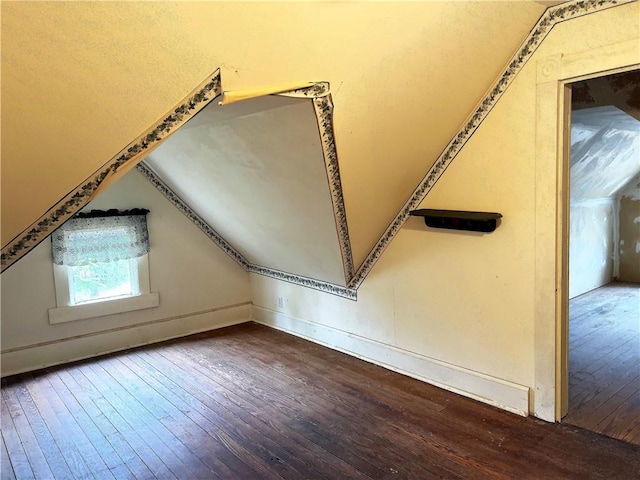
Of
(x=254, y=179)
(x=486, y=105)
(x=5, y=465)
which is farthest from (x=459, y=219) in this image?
(x=5, y=465)

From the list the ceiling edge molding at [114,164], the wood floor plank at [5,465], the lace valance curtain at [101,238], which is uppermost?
the ceiling edge molding at [114,164]

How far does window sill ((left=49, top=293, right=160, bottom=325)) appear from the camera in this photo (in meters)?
3.86

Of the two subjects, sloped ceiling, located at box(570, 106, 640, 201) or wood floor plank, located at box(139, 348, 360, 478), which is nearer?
wood floor plank, located at box(139, 348, 360, 478)

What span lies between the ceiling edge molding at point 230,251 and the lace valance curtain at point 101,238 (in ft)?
0.96

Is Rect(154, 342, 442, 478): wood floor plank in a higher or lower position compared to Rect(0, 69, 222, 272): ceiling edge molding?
lower

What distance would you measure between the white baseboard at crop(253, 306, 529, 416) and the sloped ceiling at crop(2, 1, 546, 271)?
60.4 inches

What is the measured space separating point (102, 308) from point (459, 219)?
3065 millimetres

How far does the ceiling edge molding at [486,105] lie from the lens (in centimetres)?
224

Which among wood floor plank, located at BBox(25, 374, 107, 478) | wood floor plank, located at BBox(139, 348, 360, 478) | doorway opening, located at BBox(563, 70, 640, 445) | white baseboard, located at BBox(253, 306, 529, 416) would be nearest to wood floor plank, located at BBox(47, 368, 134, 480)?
wood floor plank, located at BBox(25, 374, 107, 478)

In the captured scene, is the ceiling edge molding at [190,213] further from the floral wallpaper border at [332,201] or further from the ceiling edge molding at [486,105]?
Result: the ceiling edge molding at [486,105]

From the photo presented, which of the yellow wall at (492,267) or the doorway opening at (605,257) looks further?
the doorway opening at (605,257)

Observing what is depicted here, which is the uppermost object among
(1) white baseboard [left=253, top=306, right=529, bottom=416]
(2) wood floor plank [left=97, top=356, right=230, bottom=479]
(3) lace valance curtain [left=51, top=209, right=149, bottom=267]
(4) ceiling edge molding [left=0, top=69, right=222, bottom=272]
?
(4) ceiling edge molding [left=0, top=69, right=222, bottom=272]

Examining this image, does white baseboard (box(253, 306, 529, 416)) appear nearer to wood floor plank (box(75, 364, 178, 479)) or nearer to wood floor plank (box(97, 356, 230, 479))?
wood floor plank (box(97, 356, 230, 479))

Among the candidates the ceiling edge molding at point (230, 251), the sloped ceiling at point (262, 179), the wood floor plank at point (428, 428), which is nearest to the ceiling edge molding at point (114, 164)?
the sloped ceiling at point (262, 179)
